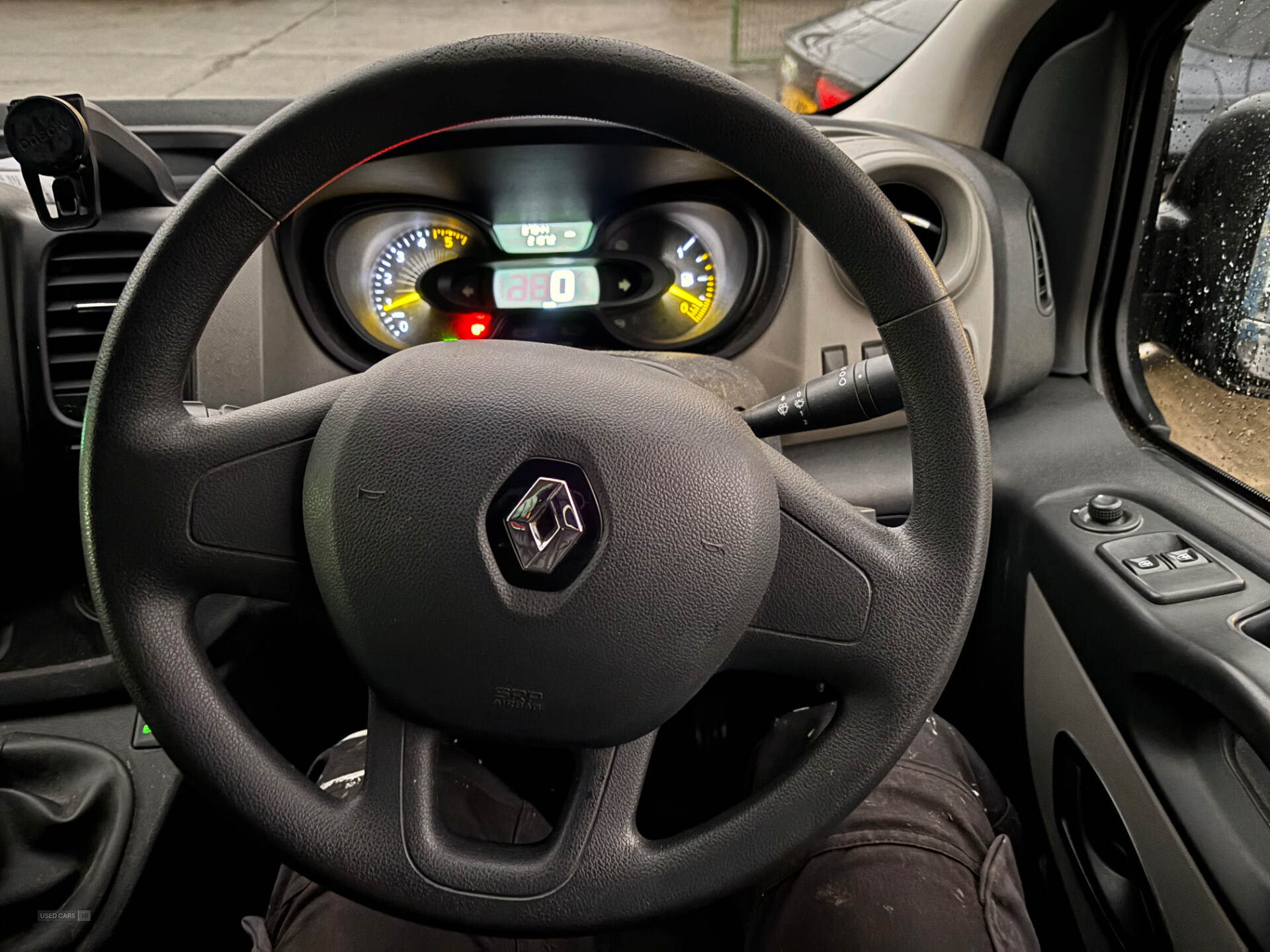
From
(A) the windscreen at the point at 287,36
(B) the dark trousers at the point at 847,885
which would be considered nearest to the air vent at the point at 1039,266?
(A) the windscreen at the point at 287,36

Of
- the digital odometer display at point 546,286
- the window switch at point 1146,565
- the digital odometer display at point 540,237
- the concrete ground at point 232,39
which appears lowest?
the window switch at point 1146,565

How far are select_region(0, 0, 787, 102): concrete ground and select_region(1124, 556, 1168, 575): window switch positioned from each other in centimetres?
87

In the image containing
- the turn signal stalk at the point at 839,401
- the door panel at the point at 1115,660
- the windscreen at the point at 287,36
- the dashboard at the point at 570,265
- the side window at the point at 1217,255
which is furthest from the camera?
the windscreen at the point at 287,36

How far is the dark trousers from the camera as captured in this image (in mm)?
776

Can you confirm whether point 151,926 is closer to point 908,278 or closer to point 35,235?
point 35,235

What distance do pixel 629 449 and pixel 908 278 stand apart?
0.72ft

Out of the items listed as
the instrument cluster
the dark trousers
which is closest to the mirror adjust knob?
the dark trousers

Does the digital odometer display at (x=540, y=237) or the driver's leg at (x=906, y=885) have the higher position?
the digital odometer display at (x=540, y=237)

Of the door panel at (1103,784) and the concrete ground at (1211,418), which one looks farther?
the concrete ground at (1211,418)

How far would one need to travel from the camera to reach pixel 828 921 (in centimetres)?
79

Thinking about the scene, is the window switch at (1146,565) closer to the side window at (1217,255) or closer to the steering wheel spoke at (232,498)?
the side window at (1217,255)

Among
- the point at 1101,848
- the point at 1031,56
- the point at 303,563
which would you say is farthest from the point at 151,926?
the point at 1031,56

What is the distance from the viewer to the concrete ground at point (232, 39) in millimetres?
1438

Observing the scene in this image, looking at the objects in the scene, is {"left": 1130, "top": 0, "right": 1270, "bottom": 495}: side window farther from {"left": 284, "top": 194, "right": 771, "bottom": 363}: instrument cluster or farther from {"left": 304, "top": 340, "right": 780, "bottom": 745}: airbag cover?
{"left": 304, "top": 340, "right": 780, "bottom": 745}: airbag cover
